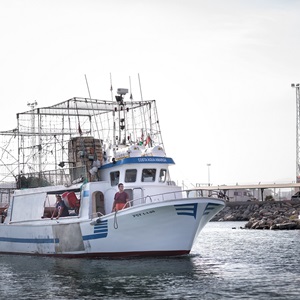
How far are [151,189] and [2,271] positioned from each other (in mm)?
10174

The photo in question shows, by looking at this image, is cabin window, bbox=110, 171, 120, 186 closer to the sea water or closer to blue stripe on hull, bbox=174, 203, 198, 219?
the sea water

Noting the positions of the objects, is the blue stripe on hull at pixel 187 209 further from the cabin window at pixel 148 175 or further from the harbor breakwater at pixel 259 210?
the harbor breakwater at pixel 259 210

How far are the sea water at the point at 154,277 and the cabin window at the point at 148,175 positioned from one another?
5.30m

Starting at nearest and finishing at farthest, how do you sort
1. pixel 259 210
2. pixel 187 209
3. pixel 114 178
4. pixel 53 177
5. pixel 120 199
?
pixel 187 209, pixel 120 199, pixel 114 178, pixel 53 177, pixel 259 210

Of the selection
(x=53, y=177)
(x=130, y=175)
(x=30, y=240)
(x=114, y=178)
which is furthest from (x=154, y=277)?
(x=53, y=177)

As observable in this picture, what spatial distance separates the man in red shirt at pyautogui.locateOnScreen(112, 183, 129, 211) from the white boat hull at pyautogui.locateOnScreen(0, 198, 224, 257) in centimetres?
89

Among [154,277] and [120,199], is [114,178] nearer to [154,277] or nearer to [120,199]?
[120,199]

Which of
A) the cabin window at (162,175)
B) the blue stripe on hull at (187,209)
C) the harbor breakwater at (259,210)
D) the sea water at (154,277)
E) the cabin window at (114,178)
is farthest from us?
the harbor breakwater at (259,210)

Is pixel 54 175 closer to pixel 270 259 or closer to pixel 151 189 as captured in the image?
pixel 151 189

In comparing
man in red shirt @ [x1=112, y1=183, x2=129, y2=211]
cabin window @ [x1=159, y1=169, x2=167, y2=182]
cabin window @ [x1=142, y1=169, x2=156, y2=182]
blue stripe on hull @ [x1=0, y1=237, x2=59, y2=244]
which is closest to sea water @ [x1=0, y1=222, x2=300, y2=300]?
blue stripe on hull @ [x1=0, y1=237, x2=59, y2=244]

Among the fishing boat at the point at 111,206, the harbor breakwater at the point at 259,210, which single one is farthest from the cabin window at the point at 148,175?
the harbor breakwater at the point at 259,210

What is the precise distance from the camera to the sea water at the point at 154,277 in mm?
28953

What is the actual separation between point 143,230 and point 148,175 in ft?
14.8

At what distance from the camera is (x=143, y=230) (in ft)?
132
